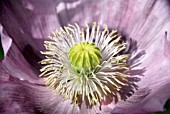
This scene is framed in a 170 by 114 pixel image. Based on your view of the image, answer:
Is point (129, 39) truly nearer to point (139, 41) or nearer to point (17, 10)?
Answer: point (139, 41)

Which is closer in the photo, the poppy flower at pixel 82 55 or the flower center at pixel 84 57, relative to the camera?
the poppy flower at pixel 82 55

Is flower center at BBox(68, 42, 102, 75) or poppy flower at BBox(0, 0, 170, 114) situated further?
flower center at BBox(68, 42, 102, 75)

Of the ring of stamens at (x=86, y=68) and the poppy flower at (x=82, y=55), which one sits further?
the ring of stamens at (x=86, y=68)

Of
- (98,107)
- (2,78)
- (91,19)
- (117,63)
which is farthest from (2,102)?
(91,19)

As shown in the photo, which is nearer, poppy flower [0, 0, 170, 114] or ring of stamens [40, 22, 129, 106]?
poppy flower [0, 0, 170, 114]
